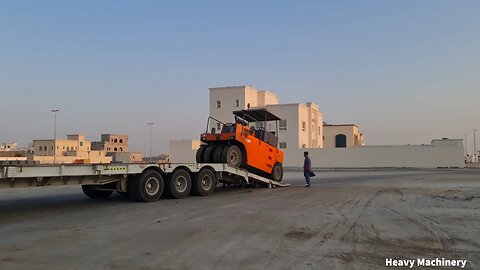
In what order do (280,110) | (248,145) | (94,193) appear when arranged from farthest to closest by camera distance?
1. (280,110)
2. (248,145)
3. (94,193)

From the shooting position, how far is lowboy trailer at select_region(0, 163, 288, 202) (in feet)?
36.7

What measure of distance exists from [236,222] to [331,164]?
4575cm

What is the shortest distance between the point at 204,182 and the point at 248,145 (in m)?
3.18

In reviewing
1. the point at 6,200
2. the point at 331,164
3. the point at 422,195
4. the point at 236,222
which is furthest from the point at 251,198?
the point at 331,164

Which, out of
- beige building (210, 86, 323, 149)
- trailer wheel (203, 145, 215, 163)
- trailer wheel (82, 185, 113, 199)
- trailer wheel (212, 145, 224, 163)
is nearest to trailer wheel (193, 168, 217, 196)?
trailer wheel (212, 145, 224, 163)

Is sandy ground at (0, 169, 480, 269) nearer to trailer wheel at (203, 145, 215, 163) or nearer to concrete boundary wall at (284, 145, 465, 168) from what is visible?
trailer wheel at (203, 145, 215, 163)

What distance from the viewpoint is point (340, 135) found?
265 ft

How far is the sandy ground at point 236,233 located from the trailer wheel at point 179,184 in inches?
34.3

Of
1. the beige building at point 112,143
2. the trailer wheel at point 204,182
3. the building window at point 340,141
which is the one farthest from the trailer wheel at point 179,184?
the beige building at point 112,143

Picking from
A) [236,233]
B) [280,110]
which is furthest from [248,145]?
[280,110]

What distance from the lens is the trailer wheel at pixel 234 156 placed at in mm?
17413

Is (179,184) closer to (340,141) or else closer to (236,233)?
(236,233)

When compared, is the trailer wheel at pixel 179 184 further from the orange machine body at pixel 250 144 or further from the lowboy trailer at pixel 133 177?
the orange machine body at pixel 250 144

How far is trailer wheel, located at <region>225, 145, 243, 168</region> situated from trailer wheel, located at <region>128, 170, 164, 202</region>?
12.4 feet
